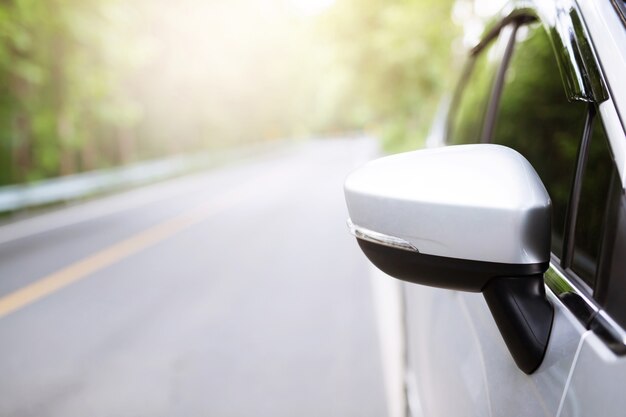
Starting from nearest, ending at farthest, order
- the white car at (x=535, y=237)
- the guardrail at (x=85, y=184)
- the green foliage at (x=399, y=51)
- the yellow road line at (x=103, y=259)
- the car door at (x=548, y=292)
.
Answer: the white car at (x=535, y=237) < the car door at (x=548, y=292) < the yellow road line at (x=103, y=259) < the guardrail at (x=85, y=184) < the green foliage at (x=399, y=51)

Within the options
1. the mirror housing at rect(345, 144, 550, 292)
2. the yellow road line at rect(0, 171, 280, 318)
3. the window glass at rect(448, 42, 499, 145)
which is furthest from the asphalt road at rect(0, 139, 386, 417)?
the mirror housing at rect(345, 144, 550, 292)

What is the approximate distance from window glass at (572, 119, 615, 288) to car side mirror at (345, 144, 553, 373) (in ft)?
0.37

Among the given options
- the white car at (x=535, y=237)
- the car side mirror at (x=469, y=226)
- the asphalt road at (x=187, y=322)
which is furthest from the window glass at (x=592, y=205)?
the asphalt road at (x=187, y=322)

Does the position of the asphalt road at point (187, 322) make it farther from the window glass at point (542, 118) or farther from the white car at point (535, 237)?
the white car at point (535, 237)

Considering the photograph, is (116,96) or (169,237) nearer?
(169,237)

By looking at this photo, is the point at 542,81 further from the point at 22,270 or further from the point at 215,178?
the point at 215,178

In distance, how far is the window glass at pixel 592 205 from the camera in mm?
1147

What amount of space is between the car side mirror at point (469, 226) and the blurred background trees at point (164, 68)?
25.9 feet

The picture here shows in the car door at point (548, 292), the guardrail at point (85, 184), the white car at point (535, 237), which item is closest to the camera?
the white car at point (535, 237)

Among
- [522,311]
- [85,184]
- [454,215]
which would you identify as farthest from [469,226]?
[85,184]

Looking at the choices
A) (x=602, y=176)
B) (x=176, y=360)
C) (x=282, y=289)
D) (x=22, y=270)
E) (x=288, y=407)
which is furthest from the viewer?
(x=22, y=270)

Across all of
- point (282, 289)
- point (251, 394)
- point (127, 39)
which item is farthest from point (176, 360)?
point (127, 39)

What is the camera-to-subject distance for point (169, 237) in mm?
9367

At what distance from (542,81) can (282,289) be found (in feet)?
15.6
